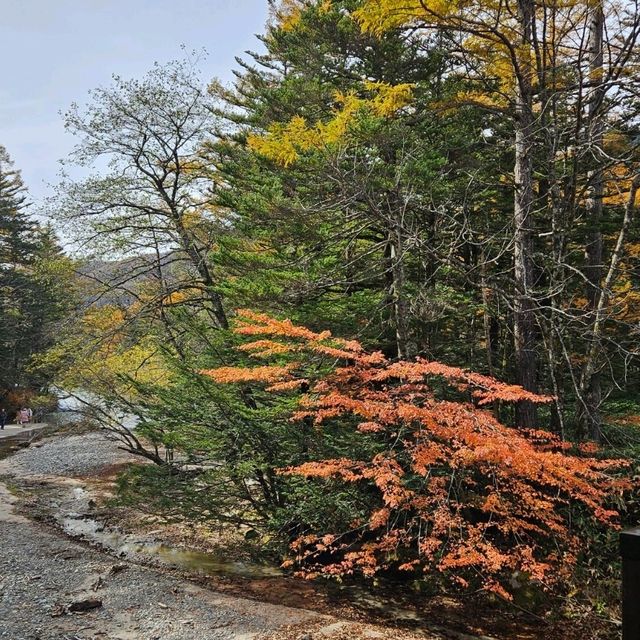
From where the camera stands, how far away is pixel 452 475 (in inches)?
227

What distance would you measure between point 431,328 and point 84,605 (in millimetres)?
6428

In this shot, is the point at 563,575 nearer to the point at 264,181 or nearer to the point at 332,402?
the point at 332,402

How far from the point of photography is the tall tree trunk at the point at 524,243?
6.83m

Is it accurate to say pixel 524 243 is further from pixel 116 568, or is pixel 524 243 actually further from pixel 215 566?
pixel 116 568

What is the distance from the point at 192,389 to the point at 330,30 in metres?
6.82

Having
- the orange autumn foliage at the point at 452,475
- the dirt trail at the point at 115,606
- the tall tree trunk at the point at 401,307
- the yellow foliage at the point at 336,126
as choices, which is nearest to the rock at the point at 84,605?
the dirt trail at the point at 115,606

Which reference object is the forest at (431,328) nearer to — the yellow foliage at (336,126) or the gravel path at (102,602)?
the yellow foliage at (336,126)

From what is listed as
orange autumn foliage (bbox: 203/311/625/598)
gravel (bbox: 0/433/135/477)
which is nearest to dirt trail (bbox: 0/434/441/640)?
orange autumn foliage (bbox: 203/311/625/598)

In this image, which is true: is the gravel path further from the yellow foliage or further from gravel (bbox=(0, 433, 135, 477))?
gravel (bbox=(0, 433, 135, 477))

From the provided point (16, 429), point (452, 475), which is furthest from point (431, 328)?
point (16, 429)

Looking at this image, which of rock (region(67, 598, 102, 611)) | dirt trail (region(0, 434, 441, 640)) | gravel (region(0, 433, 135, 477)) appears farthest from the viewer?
gravel (region(0, 433, 135, 477))

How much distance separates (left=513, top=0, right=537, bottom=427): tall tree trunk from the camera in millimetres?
6832

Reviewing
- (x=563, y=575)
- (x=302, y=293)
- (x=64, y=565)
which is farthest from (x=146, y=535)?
(x=563, y=575)

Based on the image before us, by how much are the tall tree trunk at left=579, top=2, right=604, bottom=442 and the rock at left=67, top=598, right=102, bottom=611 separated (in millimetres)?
6783
